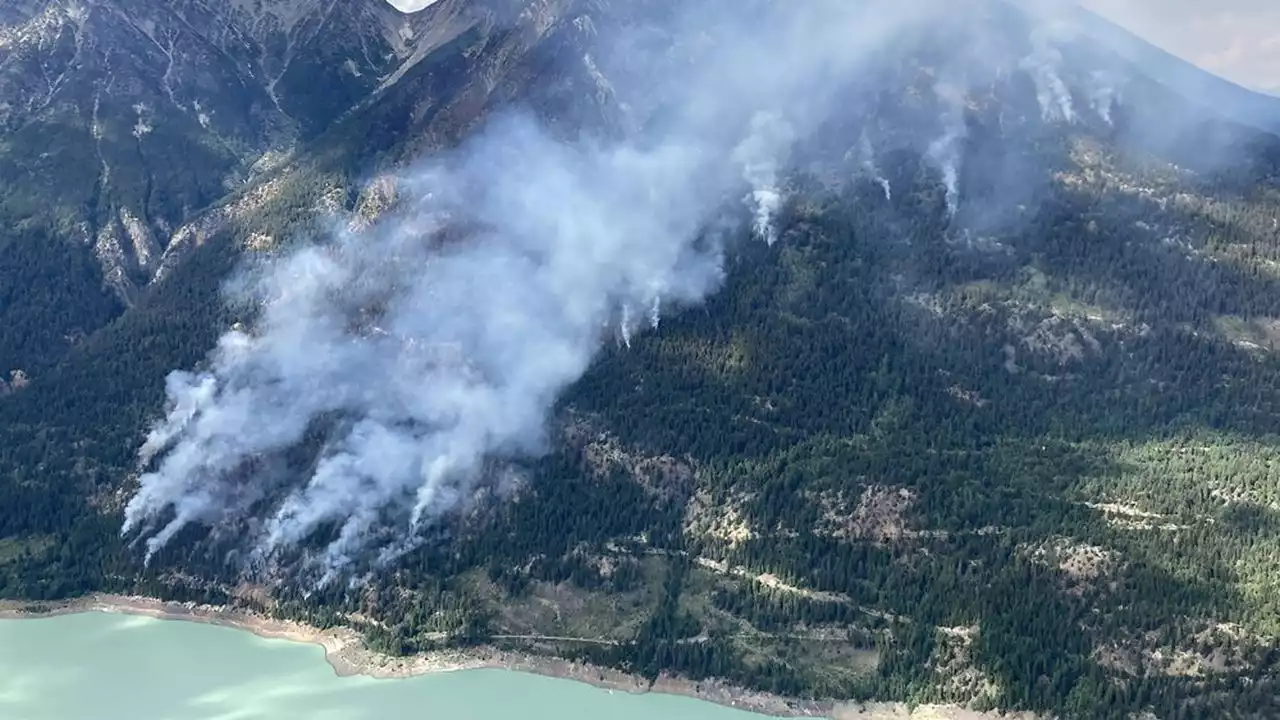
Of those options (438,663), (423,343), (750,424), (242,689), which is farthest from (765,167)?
(242,689)

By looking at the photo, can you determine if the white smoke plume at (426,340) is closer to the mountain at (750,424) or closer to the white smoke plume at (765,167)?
the white smoke plume at (765,167)

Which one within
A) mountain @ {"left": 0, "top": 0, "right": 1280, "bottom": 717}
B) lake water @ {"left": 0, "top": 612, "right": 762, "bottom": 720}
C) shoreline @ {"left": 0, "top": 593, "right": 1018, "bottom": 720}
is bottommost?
lake water @ {"left": 0, "top": 612, "right": 762, "bottom": 720}

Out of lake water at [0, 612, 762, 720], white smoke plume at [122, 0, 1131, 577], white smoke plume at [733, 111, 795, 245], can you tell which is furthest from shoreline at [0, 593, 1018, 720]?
white smoke plume at [733, 111, 795, 245]

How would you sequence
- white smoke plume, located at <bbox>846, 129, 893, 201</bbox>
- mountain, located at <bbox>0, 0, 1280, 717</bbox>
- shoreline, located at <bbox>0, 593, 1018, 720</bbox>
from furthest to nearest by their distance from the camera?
white smoke plume, located at <bbox>846, 129, 893, 201</bbox> < mountain, located at <bbox>0, 0, 1280, 717</bbox> < shoreline, located at <bbox>0, 593, 1018, 720</bbox>

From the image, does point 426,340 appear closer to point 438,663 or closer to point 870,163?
point 438,663

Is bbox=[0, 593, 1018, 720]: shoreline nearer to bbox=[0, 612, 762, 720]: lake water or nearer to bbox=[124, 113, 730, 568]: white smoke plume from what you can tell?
bbox=[0, 612, 762, 720]: lake water

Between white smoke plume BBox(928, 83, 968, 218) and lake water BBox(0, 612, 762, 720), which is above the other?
white smoke plume BBox(928, 83, 968, 218)
